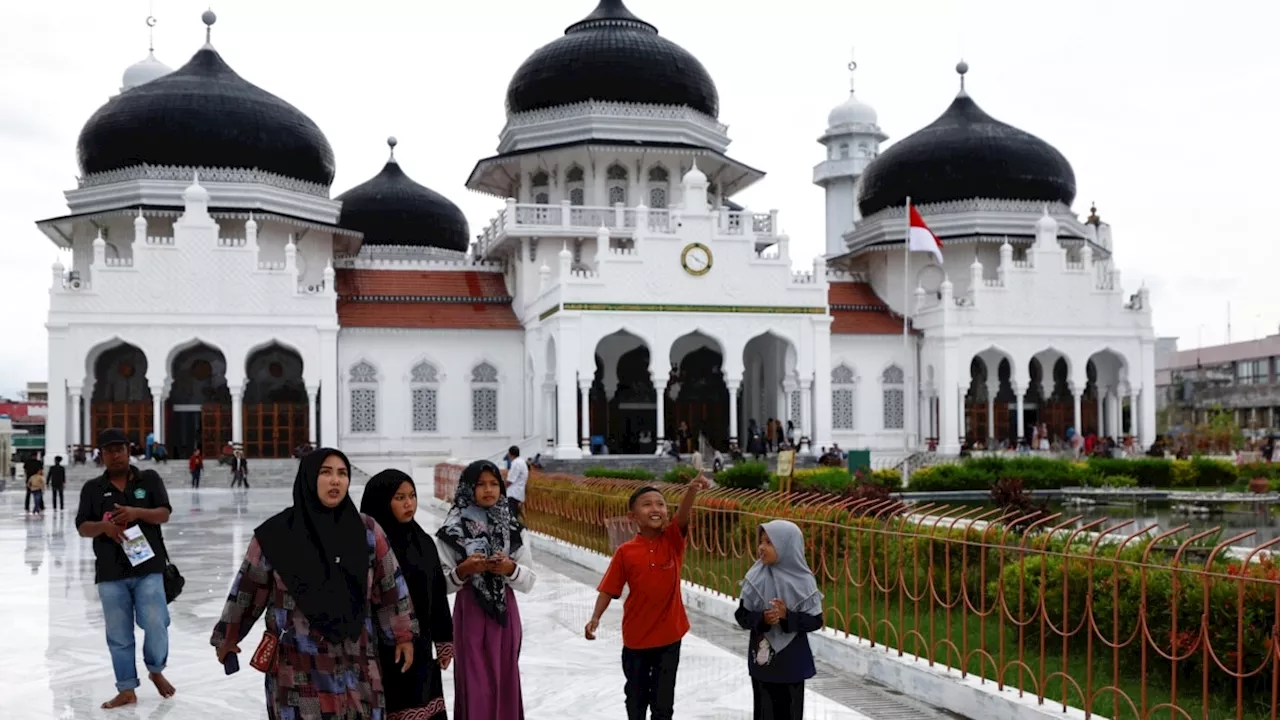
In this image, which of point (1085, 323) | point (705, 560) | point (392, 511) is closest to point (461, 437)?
point (1085, 323)

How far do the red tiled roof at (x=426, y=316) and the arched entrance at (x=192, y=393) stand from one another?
331 centimetres

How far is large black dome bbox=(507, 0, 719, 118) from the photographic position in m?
32.7

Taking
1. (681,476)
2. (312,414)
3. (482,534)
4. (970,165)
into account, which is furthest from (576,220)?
(482,534)

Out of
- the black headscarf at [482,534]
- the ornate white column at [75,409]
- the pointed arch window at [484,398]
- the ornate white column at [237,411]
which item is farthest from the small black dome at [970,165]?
the black headscarf at [482,534]

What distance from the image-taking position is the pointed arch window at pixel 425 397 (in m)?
31.2

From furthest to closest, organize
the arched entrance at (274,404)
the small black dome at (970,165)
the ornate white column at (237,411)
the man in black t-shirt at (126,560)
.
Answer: the small black dome at (970,165), the arched entrance at (274,404), the ornate white column at (237,411), the man in black t-shirt at (126,560)

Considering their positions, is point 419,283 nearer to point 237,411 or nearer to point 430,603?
point 237,411

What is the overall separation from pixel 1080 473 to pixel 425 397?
16105 mm

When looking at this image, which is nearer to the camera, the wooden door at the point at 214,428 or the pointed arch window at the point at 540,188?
the wooden door at the point at 214,428

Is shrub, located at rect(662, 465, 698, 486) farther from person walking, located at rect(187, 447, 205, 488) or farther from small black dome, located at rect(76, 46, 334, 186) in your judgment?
small black dome, located at rect(76, 46, 334, 186)

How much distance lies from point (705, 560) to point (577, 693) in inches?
145

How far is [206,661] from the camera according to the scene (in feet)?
26.7

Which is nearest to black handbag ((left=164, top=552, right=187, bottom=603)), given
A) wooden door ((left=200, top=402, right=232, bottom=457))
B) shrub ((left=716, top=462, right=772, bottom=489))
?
shrub ((left=716, top=462, right=772, bottom=489))

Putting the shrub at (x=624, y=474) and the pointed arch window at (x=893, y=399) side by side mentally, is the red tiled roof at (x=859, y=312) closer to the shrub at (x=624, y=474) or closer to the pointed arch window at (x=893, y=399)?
the pointed arch window at (x=893, y=399)
